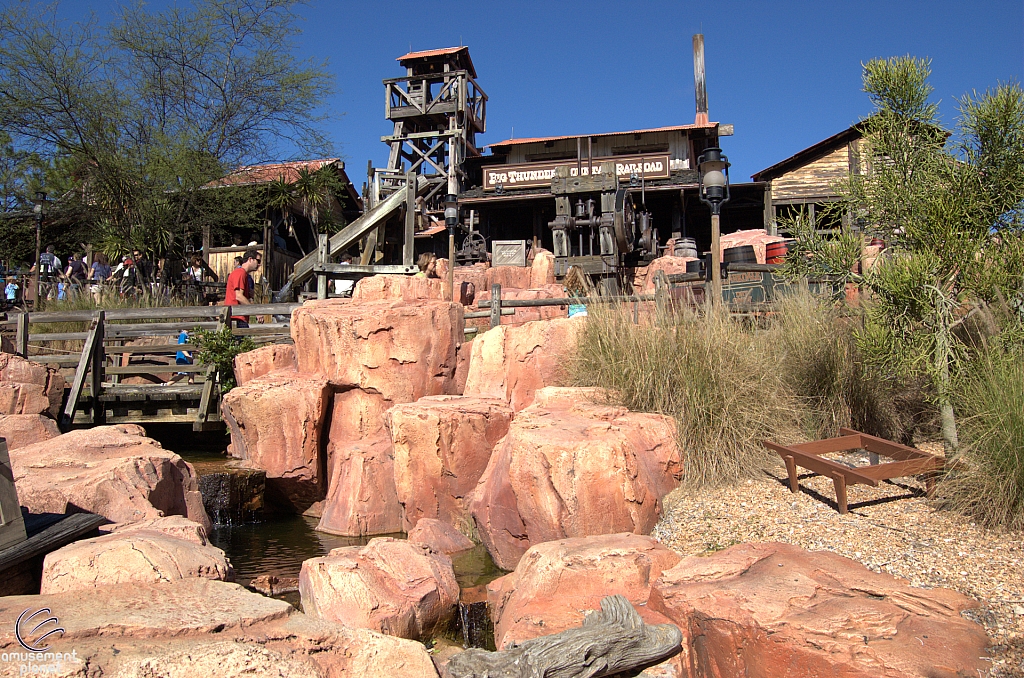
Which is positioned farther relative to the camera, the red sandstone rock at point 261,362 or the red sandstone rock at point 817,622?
the red sandstone rock at point 261,362

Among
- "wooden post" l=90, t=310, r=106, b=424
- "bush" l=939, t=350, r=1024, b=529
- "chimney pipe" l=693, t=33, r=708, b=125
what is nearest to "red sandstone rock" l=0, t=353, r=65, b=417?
"wooden post" l=90, t=310, r=106, b=424

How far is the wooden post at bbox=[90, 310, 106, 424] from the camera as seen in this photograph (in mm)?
12578

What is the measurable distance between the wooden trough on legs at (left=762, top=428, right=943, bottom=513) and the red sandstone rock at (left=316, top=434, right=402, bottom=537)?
447cm

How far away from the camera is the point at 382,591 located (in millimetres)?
5527

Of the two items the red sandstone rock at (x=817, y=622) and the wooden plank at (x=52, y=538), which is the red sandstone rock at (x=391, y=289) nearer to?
the wooden plank at (x=52, y=538)

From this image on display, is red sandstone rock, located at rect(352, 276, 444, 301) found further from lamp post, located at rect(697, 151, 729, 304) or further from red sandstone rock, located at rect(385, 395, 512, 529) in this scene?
lamp post, located at rect(697, 151, 729, 304)

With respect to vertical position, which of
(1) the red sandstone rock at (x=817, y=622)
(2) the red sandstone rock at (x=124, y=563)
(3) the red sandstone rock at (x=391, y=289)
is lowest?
(1) the red sandstone rock at (x=817, y=622)

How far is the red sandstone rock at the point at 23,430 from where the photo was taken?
8742 mm

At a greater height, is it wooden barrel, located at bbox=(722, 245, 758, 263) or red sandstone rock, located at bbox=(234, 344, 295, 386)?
wooden barrel, located at bbox=(722, 245, 758, 263)

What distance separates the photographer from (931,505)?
516 centimetres

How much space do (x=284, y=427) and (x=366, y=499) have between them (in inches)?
69.7

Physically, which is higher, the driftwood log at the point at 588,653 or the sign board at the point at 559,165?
the sign board at the point at 559,165

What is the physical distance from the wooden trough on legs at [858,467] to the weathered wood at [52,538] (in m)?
5.08

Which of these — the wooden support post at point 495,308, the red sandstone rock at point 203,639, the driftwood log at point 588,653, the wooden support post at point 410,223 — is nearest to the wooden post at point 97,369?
the wooden support post at point 410,223
